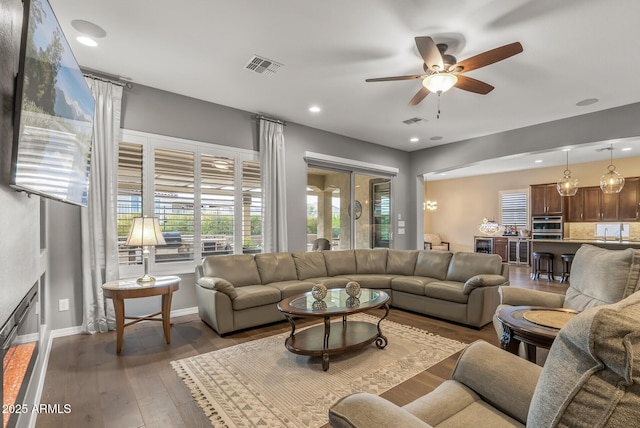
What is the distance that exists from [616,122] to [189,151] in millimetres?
6225

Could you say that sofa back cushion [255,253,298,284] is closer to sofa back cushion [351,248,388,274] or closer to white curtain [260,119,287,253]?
white curtain [260,119,287,253]

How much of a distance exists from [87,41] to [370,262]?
4610 mm

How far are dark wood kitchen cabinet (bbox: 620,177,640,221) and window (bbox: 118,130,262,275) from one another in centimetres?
916

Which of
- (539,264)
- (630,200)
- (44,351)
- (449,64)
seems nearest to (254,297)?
(44,351)

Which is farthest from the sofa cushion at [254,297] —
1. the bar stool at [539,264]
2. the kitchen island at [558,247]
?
the kitchen island at [558,247]

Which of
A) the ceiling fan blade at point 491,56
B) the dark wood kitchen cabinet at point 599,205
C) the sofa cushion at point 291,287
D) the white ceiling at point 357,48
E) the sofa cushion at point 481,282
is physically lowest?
the sofa cushion at point 291,287

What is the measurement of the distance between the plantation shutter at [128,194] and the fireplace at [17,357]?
1.87 metres

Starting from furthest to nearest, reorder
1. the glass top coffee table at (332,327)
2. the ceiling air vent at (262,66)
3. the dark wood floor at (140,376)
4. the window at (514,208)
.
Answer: the window at (514,208), the ceiling air vent at (262,66), the glass top coffee table at (332,327), the dark wood floor at (140,376)

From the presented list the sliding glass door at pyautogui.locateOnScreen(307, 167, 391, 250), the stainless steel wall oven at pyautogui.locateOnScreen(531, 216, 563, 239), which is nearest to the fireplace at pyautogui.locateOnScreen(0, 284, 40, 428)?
the sliding glass door at pyautogui.locateOnScreen(307, 167, 391, 250)

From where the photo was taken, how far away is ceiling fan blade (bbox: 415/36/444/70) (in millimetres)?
2518

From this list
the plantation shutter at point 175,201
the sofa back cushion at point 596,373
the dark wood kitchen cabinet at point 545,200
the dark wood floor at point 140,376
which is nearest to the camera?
the sofa back cushion at point 596,373

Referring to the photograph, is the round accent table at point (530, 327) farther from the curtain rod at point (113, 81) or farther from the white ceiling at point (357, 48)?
the curtain rod at point (113, 81)

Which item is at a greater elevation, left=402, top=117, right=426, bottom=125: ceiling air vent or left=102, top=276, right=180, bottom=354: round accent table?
left=402, top=117, right=426, bottom=125: ceiling air vent

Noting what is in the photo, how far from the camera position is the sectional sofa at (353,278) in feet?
11.8
